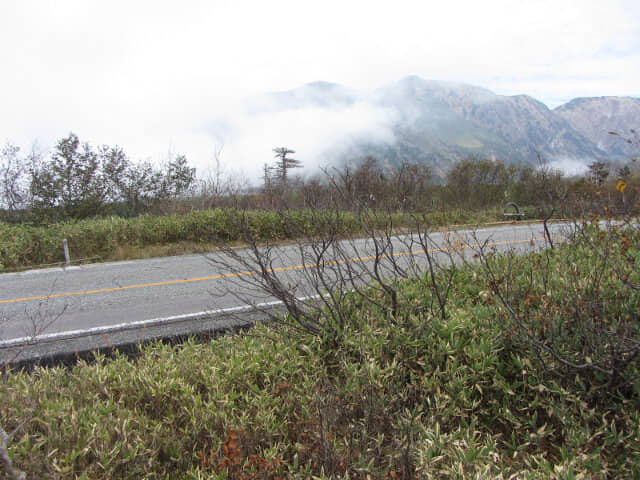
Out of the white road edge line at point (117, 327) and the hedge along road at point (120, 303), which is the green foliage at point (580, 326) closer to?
the hedge along road at point (120, 303)

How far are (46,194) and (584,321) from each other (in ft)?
44.3

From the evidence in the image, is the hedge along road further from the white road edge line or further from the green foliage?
the green foliage

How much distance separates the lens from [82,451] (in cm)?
221

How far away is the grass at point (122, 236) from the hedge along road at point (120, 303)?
100 cm

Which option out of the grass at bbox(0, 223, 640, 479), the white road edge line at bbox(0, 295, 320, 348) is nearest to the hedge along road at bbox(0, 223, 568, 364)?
the white road edge line at bbox(0, 295, 320, 348)

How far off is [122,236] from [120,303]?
15.9 ft

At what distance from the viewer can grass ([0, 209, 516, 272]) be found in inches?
338

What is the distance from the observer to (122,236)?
378 inches

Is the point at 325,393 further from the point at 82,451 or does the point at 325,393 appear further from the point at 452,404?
the point at 82,451

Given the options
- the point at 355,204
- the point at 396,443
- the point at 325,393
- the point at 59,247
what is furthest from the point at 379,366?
the point at 59,247

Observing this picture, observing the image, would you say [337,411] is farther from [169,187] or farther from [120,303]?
[169,187]

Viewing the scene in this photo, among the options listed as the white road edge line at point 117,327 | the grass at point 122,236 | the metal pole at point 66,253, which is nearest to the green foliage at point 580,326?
the white road edge line at point 117,327

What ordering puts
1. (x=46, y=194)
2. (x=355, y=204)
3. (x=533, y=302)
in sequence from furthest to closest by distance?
(x=46, y=194), (x=355, y=204), (x=533, y=302)

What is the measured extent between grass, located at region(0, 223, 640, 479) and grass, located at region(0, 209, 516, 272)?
476 cm
